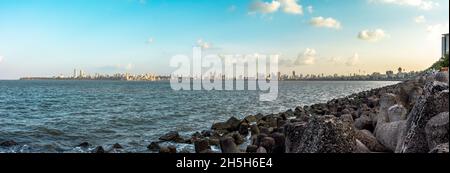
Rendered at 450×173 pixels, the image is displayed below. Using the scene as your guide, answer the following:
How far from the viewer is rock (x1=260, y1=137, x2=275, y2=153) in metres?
10.3

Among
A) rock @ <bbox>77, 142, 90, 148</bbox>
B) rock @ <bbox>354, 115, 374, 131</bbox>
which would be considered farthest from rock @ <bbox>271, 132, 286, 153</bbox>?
rock @ <bbox>77, 142, 90, 148</bbox>

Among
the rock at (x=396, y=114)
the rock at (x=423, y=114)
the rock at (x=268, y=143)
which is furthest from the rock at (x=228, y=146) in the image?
the rock at (x=423, y=114)

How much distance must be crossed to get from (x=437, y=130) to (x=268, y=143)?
497 cm

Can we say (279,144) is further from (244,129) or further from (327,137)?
(244,129)

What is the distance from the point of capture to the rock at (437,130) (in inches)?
224

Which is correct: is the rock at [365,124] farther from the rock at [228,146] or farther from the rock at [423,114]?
the rock at [423,114]

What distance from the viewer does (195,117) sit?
30.1 metres

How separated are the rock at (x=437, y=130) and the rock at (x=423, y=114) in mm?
255

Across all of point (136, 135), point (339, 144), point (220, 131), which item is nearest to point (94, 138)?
point (136, 135)

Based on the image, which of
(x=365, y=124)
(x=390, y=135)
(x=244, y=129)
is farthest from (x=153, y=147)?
(x=390, y=135)

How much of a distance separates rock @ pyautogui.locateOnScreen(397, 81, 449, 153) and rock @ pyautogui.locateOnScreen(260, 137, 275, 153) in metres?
3.79
